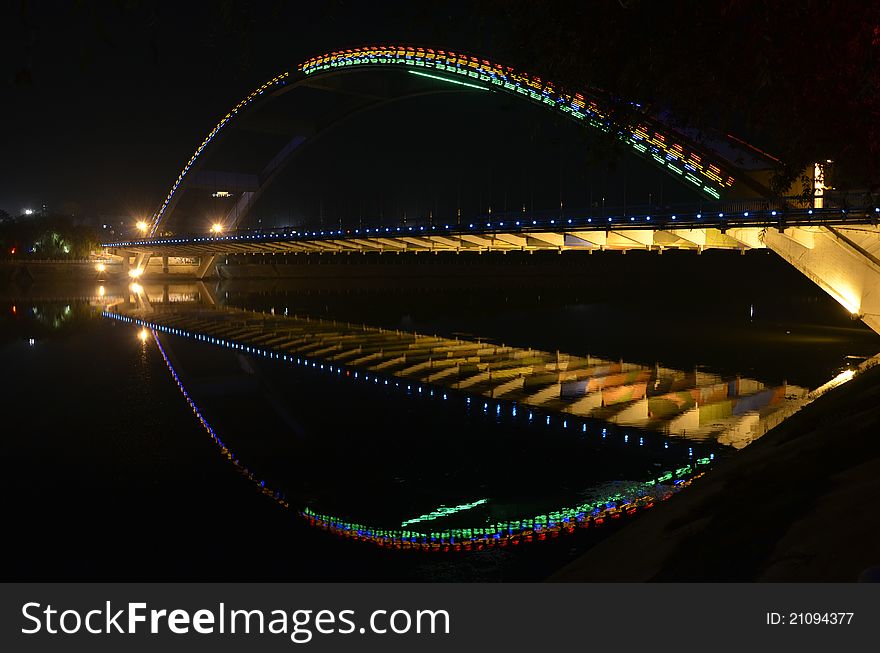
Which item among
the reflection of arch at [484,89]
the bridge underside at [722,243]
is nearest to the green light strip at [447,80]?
the reflection of arch at [484,89]

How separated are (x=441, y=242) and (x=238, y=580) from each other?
47.6 m

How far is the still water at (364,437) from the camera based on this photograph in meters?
11.3

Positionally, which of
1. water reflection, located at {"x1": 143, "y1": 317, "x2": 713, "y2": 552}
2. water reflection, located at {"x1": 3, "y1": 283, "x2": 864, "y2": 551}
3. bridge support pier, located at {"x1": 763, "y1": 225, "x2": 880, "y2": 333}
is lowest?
water reflection, located at {"x1": 143, "y1": 317, "x2": 713, "y2": 552}

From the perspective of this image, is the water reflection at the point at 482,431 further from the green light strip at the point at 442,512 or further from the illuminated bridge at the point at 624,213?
the illuminated bridge at the point at 624,213

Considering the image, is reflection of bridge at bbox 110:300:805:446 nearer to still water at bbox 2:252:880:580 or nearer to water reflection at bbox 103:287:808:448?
water reflection at bbox 103:287:808:448

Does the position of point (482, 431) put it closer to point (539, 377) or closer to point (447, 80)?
point (539, 377)

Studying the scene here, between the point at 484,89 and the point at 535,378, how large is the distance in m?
36.9

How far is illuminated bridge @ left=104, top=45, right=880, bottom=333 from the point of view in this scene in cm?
3016

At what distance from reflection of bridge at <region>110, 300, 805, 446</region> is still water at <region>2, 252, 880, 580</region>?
146 millimetres

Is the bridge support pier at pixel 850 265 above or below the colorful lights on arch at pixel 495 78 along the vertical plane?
below

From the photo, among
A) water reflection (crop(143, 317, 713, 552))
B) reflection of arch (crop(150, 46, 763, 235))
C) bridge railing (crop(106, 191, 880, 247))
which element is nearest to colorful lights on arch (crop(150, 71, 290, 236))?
reflection of arch (crop(150, 46, 763, 235))

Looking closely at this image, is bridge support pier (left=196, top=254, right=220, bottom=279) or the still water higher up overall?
bridge support pier (left=196, top=254, right=220, bottom=279)

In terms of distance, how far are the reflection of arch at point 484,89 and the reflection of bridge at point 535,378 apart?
23.1 ft

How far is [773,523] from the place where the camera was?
7.64 m
